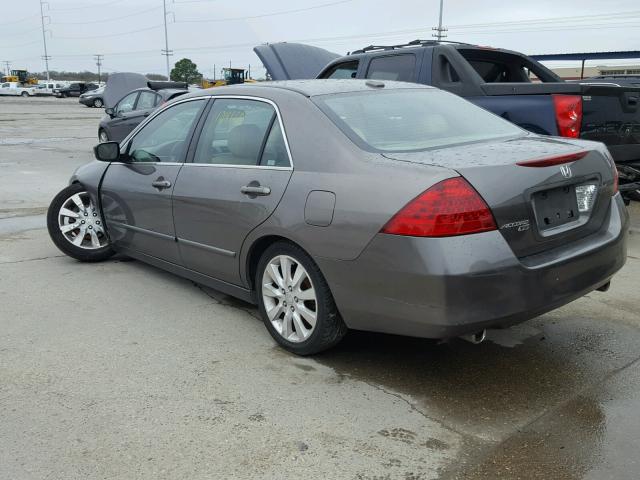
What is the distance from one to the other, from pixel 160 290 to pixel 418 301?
2688 millimetres

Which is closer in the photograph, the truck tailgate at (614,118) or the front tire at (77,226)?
the front tire at (77,226)

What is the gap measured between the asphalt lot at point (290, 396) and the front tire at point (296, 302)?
146 millimetres

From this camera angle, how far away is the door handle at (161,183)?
4.67 meters

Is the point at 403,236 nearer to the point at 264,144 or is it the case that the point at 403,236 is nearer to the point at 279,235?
the point at 279,235

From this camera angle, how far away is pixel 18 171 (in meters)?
12.0

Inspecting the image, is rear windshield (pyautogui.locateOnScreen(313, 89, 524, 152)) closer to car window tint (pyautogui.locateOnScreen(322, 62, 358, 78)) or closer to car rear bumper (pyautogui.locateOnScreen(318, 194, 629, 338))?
car rear bumper (pyautogui.locateOnScreen(318, 194, 629, 338))

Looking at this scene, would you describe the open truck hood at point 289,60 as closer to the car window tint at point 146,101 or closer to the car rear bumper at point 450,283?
the car window tint at point 146,101

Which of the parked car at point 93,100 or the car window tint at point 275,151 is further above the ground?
the car window tint at point 275,151

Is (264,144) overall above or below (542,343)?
above

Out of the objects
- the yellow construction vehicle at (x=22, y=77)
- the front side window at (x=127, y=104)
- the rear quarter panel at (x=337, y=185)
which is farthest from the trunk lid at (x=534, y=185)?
the yellow construction vehicle at (x=22, y=77)

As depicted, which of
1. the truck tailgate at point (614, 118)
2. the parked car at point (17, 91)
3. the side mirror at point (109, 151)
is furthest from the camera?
the parked car at point (17, 91)

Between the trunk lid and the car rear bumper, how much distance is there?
3.8 inches

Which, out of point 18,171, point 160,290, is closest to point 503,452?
point 160,290

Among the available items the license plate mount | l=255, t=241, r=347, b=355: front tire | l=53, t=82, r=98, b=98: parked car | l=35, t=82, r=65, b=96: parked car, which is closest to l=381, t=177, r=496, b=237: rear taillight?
the license plate mount
